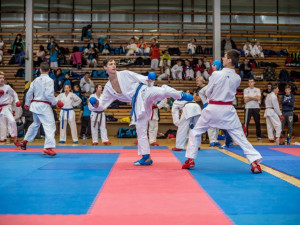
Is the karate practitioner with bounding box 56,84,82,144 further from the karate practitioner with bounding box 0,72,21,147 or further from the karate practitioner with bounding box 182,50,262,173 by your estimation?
the karate practitioner with bounding box 182,50,262,173

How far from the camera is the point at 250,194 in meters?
3.20

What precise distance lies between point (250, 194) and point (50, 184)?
2092mm

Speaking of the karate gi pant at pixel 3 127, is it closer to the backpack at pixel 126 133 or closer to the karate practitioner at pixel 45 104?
the karate practitioner at pixel 45 104

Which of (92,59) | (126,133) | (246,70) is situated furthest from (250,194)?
(92,59)

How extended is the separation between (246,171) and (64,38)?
630 inches

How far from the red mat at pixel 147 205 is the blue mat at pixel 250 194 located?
12cm

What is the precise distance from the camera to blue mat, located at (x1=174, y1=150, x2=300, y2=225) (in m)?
2.48

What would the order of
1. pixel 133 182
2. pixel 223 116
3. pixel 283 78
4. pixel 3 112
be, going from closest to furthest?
pixel 133 182, pixel 223 116, pixel 3 112, pixel 283 78

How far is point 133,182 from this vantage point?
3826 millimetres

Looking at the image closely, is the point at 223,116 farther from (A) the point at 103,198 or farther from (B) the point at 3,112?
(B) the point at 3,112

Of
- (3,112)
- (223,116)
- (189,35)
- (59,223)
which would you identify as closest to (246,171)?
(223,116)

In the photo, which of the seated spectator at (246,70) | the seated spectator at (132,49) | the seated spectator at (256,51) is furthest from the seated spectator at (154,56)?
the seated spectator at (256,51)

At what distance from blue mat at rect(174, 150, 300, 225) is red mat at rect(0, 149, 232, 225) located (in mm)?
122

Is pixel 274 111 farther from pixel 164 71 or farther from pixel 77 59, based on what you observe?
pixel 77 59
